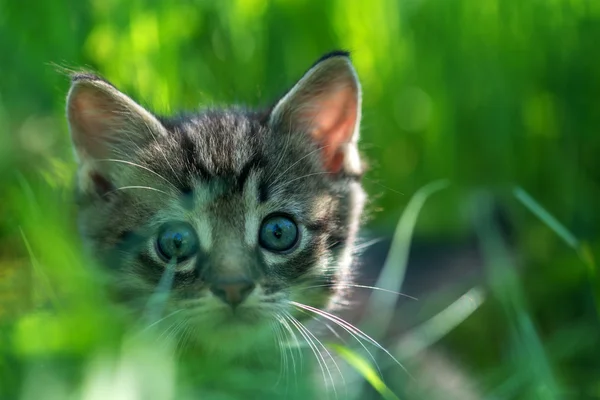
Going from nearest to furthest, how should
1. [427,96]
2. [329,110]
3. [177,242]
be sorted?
[177,242] < [329,110] < [427,96]

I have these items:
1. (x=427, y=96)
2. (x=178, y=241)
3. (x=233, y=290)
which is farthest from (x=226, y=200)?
(x=427, y=96)

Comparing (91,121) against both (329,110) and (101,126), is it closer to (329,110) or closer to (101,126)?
(101,126)

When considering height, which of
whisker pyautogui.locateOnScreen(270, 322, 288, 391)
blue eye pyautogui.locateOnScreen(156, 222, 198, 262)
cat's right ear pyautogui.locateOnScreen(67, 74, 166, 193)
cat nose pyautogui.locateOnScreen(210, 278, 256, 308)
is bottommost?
whisker pyautogui.locateOnScreen(270, 322, 288, 391)

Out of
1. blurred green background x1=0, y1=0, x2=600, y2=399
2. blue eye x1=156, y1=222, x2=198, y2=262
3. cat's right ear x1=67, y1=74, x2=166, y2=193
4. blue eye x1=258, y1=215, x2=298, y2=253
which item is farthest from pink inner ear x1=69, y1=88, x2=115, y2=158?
blue eye x1=258, y1=215, x2=298, y2=253

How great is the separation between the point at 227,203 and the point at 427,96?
Result: 1583mm

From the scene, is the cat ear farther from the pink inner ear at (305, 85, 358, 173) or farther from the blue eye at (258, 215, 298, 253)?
the blue eye at (258, 215, 298, 253)

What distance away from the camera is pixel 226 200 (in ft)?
7.08

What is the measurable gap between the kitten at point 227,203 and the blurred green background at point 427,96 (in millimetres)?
255

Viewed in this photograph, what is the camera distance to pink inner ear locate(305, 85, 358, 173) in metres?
2.50

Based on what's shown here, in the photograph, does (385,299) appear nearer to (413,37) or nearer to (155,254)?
(155,254)

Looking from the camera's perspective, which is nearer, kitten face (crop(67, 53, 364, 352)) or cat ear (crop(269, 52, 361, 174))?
kitten face (crop(67, 53, 364, 352))

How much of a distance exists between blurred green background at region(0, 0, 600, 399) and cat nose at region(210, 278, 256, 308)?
0.68 metres

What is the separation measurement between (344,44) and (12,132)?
1417 mm

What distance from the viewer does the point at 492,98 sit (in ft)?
10.9
